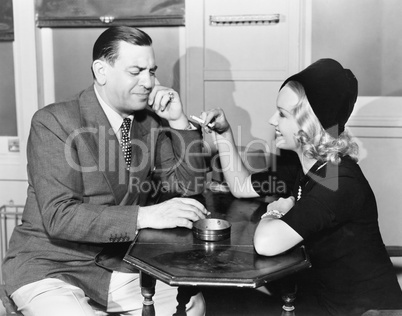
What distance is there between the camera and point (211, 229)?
6.47ft

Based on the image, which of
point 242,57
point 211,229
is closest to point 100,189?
point 211,229

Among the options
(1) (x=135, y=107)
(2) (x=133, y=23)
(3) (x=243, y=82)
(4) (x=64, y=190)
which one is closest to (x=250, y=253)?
(4) (x=64, y=190)

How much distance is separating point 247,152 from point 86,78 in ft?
3.80

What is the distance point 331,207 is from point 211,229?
16.8 inches

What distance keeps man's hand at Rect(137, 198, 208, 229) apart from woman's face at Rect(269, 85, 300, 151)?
1.60ft

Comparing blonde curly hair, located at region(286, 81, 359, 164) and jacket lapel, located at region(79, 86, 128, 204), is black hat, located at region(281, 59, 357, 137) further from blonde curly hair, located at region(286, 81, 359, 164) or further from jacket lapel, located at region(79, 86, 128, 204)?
jacket lapel, located at region(79, 86, 128, 204)

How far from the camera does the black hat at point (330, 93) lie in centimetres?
214

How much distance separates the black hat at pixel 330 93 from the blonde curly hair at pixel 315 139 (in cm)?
2

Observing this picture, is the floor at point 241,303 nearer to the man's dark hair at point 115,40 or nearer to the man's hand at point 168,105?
the man's hand at point 168,105

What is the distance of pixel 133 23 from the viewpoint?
3.43m

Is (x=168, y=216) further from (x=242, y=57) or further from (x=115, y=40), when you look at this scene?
(x=242, y=57)

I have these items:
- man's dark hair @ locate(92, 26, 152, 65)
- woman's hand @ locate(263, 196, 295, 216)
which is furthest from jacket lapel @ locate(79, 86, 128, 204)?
woman's hand @ locate(263, 196, 295, 216)

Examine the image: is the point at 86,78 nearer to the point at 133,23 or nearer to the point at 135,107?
the point at 133,23

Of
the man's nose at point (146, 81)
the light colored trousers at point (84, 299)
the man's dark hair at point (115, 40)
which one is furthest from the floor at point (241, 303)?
the man's dark hair at point (115, 40)
